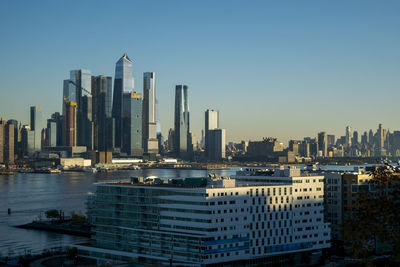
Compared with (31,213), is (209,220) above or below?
above

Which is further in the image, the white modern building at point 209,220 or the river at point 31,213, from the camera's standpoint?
the river at point 31,213

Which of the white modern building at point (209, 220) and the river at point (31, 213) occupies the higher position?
the white modern building at point (209, 220)

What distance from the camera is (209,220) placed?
153ft

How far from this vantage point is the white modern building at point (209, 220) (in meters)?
47.1

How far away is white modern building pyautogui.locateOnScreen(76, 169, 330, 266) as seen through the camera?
47.1 meters

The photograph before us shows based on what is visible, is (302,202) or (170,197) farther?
(302,202)

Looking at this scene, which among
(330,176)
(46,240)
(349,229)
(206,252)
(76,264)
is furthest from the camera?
(46,240)

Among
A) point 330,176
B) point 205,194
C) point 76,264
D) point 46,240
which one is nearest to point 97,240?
point 76,264

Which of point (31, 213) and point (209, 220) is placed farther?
point (31, 213)

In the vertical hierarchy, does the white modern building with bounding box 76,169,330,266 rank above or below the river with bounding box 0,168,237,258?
above

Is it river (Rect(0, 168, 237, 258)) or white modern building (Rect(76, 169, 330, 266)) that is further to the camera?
river (Rect(0, 168, 237, 258))

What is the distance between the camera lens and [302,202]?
54.6 m

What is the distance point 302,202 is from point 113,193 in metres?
16.8

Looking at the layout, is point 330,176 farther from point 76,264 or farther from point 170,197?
point 76,264
